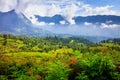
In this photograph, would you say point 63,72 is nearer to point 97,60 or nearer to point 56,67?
point 56,67

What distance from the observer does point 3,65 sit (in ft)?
212

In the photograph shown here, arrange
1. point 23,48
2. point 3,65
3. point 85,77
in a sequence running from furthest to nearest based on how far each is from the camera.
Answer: point 23,48, point 3,65, point 85,77

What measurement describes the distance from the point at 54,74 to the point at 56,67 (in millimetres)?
1286

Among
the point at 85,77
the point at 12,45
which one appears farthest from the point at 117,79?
the point at 12,45

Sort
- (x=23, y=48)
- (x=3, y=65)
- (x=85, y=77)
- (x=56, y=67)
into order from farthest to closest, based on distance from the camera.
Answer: (x=23, y=48) → (x=3, y=65) → (x=56, y=67) → (x=85, y=77)

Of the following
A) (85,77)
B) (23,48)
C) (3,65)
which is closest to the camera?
(85,77)

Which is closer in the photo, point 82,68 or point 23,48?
point 82,68

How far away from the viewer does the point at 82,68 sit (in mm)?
35500

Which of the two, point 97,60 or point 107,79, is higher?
point 97,60

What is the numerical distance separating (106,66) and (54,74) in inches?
246

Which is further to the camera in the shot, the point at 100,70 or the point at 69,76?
the point at 69,76

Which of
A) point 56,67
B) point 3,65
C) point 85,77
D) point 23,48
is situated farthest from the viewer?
point 23,48

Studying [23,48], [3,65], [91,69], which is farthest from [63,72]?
[23,48]

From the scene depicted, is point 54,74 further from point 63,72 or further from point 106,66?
point 106,66
